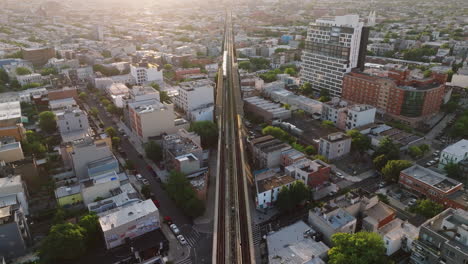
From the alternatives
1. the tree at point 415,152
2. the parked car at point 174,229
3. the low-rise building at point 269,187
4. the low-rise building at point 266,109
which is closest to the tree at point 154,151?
the parked car at point 174,229

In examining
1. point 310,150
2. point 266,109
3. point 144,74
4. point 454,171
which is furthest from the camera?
point 144,74

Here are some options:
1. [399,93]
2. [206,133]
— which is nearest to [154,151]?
[206,133]

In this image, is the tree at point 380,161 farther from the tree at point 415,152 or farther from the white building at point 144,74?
the white building at point 144,74

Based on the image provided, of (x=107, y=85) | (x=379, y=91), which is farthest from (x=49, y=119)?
(x=379, y=91)

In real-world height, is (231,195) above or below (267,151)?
below

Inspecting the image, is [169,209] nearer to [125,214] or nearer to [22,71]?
[125,214]

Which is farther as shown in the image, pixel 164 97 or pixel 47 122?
pixel 164 97
